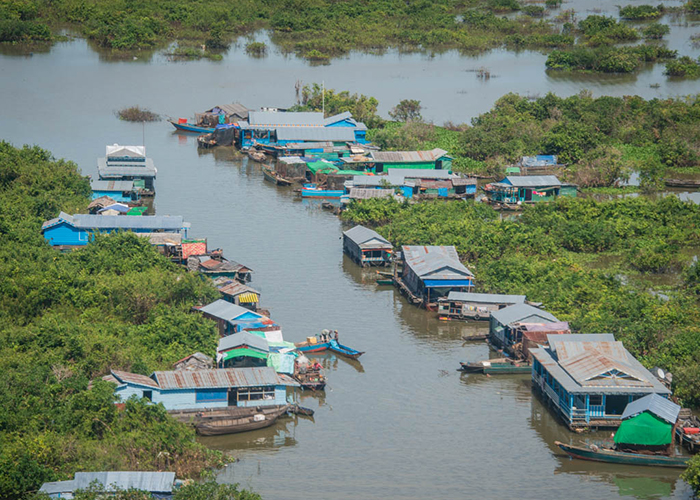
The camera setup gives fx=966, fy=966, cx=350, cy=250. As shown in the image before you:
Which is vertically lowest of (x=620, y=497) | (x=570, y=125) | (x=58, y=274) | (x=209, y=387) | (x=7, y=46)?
(x=620, y=497)

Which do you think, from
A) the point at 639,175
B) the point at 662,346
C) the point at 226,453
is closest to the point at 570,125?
the point at 639,175

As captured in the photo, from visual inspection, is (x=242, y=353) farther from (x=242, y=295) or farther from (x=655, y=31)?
(x=655, y=31)

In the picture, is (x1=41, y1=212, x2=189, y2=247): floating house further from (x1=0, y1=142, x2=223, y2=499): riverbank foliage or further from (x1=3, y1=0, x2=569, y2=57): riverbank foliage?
(x1=3, y1=0, x2=569, y2=57): riverbank foliage

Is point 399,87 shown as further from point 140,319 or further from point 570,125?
point 140,319

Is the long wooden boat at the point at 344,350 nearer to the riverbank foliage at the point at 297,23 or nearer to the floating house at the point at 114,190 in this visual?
the floating house at the point at 114,190

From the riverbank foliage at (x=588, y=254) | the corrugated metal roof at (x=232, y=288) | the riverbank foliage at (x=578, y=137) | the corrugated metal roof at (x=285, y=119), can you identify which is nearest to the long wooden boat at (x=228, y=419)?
the corrugated metal roof at (x=232, y=288)

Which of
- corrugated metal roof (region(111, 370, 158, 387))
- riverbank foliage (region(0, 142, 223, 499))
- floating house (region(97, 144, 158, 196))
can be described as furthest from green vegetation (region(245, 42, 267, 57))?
corrugated metal roof (region(111, 370, 158, 387))
